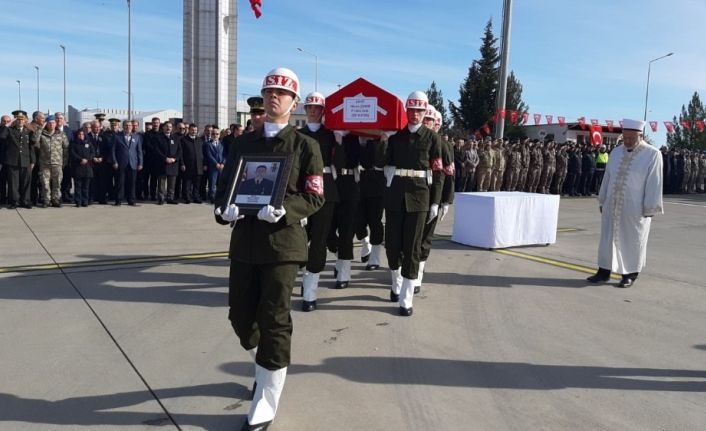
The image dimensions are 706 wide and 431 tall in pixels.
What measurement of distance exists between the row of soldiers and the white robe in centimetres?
1086

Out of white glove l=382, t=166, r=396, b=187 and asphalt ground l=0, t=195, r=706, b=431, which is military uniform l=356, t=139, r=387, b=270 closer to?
white glove l=382, t=166, r=396, b=187

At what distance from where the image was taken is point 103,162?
43.3ft

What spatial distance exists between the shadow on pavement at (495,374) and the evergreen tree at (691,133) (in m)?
52.5

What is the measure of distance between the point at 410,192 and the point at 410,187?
0.05 meters

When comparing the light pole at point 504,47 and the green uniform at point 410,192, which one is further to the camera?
the light pole at point 504,47

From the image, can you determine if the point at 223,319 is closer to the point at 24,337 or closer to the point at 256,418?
the point at 24,337

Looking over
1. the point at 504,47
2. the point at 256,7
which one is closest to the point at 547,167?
the point at 504,47

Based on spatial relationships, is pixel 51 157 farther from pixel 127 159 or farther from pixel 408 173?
pixel 408 173

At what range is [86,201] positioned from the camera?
1292 cm

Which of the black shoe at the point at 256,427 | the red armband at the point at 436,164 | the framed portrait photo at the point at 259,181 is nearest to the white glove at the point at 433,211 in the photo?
the red armband at the point at 436,164

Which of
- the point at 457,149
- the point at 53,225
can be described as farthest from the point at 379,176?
the point at 457,149

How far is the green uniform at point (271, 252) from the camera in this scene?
3.34m

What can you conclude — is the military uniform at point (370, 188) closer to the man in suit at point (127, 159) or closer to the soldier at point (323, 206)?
the soldier at point (323, 206)

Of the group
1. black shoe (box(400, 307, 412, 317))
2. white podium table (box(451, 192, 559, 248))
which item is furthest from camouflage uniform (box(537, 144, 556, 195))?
black shoe (box(400, 307, 412, 317))
